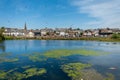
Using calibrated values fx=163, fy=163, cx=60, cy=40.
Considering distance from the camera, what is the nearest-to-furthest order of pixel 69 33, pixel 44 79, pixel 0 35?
1. pixel 44 79
2. pixel 0 35
3. pixel 69 33

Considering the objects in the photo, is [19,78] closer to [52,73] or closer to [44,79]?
[44,79]

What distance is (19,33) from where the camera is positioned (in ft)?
593

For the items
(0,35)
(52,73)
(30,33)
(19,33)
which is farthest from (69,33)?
(52,73)

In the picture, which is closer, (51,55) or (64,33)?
(51,55)

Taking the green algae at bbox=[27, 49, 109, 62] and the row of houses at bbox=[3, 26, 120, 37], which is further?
the row of houses at bbox=[3, 26, 120, 37]

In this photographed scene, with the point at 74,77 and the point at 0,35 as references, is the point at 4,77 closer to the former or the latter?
the point at 74,77

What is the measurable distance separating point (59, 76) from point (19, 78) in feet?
15.3

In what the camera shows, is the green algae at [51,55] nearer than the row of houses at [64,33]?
Yes

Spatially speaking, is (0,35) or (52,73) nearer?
(52,73)

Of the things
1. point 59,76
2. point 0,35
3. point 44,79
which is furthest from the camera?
point 0,35

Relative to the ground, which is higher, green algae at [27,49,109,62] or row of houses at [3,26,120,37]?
row of houses at [3,26,120,37]

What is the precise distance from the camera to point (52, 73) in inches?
825

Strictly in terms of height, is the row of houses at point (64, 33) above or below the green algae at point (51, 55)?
above

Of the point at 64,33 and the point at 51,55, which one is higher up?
the point at 64,33
